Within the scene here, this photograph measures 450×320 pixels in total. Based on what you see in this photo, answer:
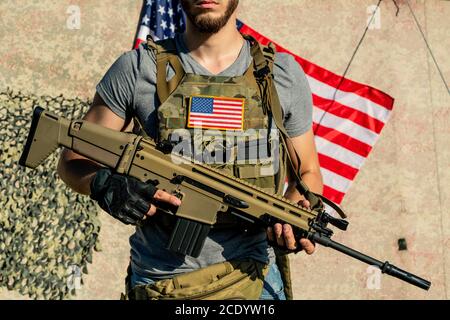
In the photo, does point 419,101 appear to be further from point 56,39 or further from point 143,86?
point 143,86

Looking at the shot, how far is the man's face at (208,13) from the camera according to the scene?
3248 millimetres

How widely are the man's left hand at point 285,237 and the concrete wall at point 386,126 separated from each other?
431cm

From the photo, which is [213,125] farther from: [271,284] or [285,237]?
[271,284]

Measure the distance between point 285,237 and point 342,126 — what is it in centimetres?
413

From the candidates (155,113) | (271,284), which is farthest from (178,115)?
(271,284)

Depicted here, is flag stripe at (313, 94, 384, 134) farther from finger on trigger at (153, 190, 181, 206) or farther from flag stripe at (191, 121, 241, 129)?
finger on trigger at (153, 190, 181, 206)

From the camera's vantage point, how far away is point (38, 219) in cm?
715

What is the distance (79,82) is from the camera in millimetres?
7332

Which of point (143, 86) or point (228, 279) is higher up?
point (143, 86)

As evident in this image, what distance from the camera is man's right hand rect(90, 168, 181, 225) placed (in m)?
3.11

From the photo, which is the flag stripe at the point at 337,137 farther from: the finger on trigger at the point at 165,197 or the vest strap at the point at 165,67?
the finger on trigger at the point at 165,197

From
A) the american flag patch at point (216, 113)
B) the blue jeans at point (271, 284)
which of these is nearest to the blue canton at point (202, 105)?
the american flag patch at point (216, 113)

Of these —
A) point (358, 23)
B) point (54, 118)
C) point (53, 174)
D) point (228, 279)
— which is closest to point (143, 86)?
point (54, 118)
